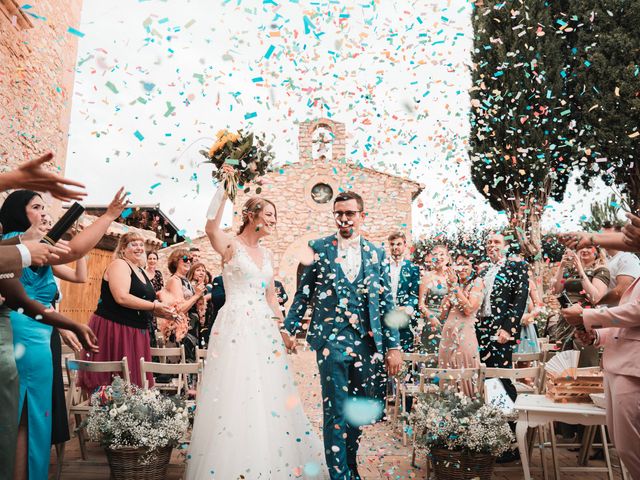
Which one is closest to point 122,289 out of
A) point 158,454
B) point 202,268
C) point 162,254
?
point 158,454

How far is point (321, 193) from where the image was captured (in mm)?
21031

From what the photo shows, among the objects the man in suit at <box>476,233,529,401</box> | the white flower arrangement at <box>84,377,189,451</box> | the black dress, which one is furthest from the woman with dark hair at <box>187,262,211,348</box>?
the man in suit at <box>476,233,529,401</box>

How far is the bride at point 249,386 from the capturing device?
3.34 m

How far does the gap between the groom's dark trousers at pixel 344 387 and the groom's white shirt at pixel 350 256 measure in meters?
0.43

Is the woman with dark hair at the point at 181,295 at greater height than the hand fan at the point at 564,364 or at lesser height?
greater

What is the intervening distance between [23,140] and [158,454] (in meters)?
8.02

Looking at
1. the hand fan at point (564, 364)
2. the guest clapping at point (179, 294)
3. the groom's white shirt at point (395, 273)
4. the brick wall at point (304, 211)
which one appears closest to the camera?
the hand fan at point (564, 364)

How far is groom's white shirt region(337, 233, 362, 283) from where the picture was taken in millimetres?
3754

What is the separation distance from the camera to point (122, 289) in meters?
4.32

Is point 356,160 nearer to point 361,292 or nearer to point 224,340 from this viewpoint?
point 361,292

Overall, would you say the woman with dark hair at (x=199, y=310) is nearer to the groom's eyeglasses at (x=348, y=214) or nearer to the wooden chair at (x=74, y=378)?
the wooden chair at (x=74, y=378)

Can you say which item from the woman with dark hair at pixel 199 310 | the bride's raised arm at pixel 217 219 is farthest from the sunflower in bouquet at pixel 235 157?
the woman with dark hair at pixel 199 310

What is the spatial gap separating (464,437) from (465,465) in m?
0.22

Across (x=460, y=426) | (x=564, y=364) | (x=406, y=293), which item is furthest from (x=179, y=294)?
(x=564, y=364)
